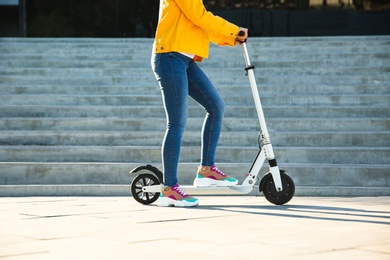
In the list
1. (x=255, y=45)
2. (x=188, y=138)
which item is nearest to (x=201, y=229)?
(x=188, y=138)

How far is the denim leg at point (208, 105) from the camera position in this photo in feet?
21.0

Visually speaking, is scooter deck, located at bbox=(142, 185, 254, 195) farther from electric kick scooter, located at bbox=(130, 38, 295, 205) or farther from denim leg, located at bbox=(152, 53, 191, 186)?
denim leg, located at bbox=(152, 53, 191, 186)

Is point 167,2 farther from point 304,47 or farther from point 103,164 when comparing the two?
point 304,47

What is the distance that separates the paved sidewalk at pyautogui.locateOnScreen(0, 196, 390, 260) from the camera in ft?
14.0

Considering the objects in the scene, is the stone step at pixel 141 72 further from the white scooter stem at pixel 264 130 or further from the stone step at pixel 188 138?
the white scooter stem at pixel 264 130

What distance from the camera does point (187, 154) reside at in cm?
859

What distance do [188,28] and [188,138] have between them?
2781mm

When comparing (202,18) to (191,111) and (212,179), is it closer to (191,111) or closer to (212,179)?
(212,179)

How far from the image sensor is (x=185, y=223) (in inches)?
213

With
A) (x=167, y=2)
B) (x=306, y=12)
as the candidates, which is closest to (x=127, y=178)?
(x=167, y=2)

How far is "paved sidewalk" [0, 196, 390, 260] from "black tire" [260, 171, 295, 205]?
9 cm

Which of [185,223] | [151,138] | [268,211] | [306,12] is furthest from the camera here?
[306,12]

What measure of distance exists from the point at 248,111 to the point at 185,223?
4.62m

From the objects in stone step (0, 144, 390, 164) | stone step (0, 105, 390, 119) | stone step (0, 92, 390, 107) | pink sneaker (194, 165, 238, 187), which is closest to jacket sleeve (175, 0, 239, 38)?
pink sneaker (194, 165, 238, 187)
